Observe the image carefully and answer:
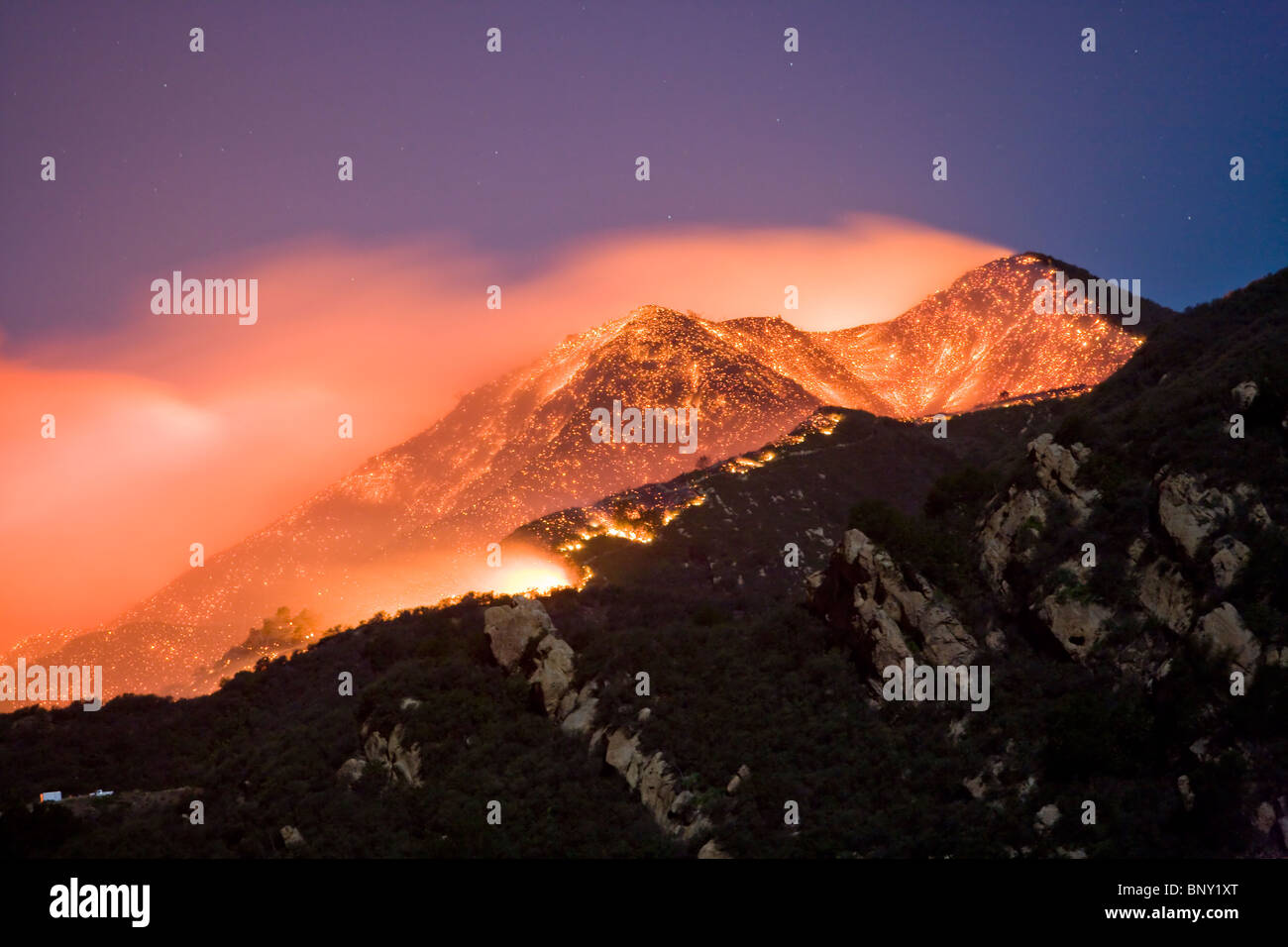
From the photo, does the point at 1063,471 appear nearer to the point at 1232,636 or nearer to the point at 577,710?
the point at 1232,636

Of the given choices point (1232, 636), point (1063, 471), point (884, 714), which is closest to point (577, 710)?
point (884, 714)

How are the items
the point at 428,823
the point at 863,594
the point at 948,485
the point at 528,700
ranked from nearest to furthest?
the point at 428,823, the point at 863,594, the point at 528,700, the point at 948,485

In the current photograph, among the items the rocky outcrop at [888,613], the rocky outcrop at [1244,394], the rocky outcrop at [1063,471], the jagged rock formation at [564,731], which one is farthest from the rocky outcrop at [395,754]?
the rocky outcrop at [1244,394]

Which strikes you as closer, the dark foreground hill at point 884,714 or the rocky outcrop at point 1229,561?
the dark foreground hill at point 884,714

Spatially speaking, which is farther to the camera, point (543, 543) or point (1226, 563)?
point (543, 543)

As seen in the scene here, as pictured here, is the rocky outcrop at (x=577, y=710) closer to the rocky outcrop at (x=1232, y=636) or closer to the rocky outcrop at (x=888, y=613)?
the rocky outcrop at (x=888, y=613)

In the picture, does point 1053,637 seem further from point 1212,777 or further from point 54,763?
point 54,763
